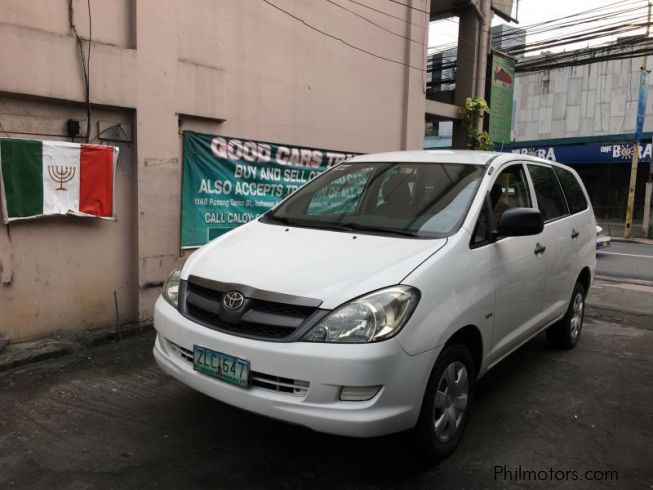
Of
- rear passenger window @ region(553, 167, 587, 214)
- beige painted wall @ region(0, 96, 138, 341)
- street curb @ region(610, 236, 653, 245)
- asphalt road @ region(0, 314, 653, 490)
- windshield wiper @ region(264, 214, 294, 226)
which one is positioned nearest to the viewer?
asphalt road @ region(0, 314, 653, 490)

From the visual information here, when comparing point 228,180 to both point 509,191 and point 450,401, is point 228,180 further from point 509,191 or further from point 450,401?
point 450,401

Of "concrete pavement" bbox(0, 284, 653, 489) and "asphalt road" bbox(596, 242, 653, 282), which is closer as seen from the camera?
"concrete pavement" bbox(0, 284, 653, 489)

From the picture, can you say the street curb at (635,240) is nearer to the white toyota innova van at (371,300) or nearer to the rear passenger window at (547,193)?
the rear passenger window at (547,193)

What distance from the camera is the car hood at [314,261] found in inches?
108

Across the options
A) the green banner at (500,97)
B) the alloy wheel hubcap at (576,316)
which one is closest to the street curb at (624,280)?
the green banner at (500,97)

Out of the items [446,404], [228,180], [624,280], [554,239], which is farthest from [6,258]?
[624,280]

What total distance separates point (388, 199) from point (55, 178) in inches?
118

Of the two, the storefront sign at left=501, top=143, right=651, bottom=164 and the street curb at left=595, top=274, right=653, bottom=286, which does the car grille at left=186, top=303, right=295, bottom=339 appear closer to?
the street curb at left=595, top=274, right=653, bottom=286

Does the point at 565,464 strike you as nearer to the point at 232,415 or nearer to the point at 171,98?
the point at 232,415

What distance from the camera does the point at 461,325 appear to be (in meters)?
2.99

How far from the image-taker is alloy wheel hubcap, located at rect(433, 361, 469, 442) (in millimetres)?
2977

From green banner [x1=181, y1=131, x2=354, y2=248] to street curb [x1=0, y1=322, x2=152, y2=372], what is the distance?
1129 mm

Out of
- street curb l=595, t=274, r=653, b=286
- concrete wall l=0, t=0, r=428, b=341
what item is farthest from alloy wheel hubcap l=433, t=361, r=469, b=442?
street curb l=595, t=274, r=653, b=286

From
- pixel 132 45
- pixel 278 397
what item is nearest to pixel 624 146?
pixel 132 45
